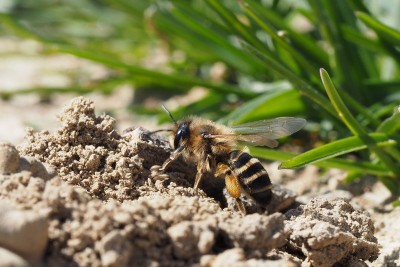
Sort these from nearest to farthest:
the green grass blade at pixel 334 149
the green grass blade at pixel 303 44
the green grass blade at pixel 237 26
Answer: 1. the green grass blade at pixel 334 149
2. the green grass blade at pixel 237 26
3. the green grass blade at pixel 303 44

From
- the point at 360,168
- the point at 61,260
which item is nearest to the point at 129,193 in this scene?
the point at 61,260

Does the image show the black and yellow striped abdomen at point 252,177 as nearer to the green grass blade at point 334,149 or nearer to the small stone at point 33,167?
the green grass blade at point 334,149

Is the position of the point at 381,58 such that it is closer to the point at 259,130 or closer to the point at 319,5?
the point at 319,5

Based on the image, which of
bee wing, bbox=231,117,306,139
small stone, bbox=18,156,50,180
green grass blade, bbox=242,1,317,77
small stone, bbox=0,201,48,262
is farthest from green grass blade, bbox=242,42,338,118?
small stone, bbox=0,201,48,262

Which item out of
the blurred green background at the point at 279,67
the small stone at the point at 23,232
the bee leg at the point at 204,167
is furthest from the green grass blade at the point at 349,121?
the small stone at the point at 23,232

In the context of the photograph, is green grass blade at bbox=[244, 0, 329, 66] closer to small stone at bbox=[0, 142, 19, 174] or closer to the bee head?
the bee head

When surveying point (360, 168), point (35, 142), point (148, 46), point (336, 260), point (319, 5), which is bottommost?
point (336, 260)
